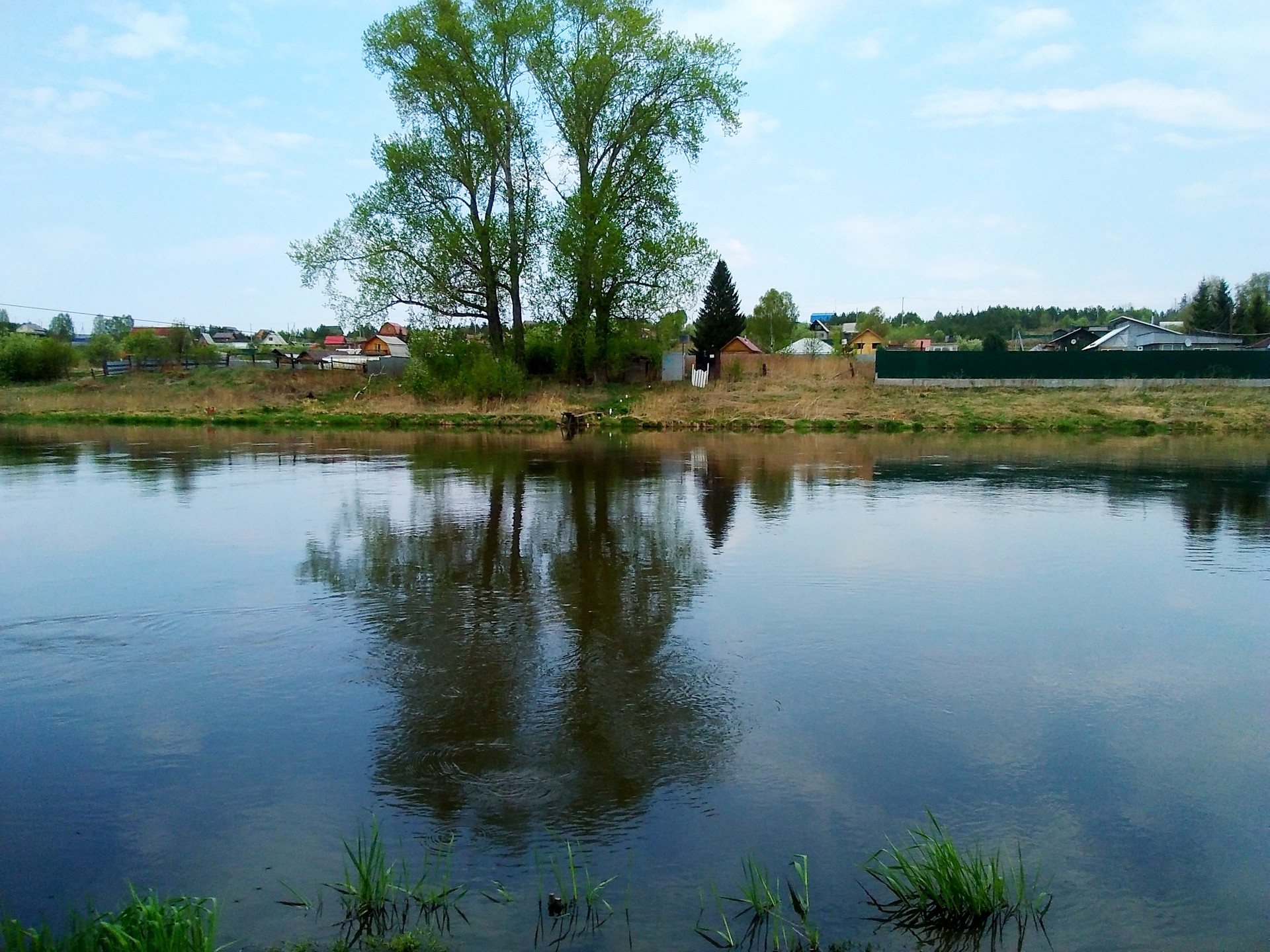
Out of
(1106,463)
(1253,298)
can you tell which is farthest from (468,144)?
(1253,298)

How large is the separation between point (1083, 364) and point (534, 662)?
130 ft

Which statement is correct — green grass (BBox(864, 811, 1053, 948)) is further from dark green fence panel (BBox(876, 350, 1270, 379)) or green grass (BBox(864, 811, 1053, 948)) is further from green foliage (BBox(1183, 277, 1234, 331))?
green foliage (BBox(1183, 277, 1234, 331))

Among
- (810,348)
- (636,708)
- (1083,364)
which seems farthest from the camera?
(810,348)

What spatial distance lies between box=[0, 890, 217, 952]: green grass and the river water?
1.07ft

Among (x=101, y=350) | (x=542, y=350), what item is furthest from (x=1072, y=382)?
(x=101, y=350)

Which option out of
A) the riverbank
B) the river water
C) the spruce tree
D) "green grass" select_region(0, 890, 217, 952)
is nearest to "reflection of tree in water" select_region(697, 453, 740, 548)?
the river water

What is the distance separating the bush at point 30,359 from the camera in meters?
51.8

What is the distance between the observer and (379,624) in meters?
8.88

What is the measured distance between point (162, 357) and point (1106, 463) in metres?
53.1

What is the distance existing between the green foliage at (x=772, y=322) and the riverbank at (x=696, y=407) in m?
50.6

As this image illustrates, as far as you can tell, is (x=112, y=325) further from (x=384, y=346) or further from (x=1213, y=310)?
(x=1213, y=310)

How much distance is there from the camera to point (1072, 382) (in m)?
40.9

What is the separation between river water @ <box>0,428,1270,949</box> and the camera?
15.9ft

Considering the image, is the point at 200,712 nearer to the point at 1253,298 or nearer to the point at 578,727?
the point at 578,727
